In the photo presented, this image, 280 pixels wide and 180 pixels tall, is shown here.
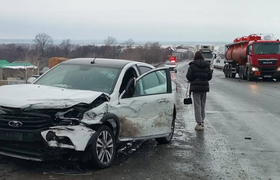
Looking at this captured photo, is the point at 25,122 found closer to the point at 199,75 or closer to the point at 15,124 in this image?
the point at 15,124

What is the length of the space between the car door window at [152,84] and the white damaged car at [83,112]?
18 mm

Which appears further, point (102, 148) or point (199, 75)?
point (199, 75)

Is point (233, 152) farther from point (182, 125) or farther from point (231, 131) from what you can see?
point (182, 125)

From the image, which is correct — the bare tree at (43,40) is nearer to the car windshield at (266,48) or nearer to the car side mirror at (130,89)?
the car windshield at (266,48)

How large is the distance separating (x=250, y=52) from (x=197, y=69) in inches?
855

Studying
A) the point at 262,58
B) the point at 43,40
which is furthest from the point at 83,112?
the point at 43,40

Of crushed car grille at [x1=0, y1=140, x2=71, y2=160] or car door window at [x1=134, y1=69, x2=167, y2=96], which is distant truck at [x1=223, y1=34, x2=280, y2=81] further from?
crushed car grille at [x1=0, y1=140, x2=71, y2=160]

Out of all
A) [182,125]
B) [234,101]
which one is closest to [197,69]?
[182,125]

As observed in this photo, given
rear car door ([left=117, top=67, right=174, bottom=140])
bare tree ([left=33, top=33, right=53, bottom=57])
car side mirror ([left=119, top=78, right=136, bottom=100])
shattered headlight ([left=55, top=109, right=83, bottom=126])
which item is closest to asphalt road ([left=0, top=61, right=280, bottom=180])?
rear car door ([left=117, top=67, right=174, bottom=140])

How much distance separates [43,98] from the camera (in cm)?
527

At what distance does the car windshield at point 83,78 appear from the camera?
20.7ft

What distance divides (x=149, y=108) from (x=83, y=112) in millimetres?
1718

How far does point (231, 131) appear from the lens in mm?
9078

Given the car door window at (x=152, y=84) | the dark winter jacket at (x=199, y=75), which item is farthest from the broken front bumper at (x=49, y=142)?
the dark winter jacket at (x=199, y=75)
